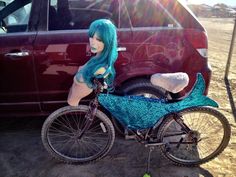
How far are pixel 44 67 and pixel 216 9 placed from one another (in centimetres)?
3421

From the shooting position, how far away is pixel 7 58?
3559 millimetres

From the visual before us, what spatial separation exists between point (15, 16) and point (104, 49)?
1.49 m

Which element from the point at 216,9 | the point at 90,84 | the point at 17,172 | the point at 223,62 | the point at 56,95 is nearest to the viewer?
the point at 90,84

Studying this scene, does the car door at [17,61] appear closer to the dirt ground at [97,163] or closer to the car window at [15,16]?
the car window at [15,16]

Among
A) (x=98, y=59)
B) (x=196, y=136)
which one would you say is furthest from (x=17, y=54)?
(x=196, y=136)

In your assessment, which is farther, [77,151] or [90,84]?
[77,151]

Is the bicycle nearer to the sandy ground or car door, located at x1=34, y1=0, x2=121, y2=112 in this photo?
the sandy ground

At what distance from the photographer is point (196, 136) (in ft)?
10.8

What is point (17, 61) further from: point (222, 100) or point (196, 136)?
point (222, 100)

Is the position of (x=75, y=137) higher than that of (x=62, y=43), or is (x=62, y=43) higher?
(x=62, y=43)

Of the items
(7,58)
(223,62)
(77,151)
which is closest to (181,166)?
(77,151)

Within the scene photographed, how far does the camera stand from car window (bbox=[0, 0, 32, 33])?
3641 millimetres

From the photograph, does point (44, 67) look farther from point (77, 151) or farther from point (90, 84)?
point (77, 151)

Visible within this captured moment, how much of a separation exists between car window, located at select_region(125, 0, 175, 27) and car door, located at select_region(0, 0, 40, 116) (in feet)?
3.80
